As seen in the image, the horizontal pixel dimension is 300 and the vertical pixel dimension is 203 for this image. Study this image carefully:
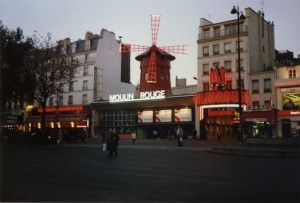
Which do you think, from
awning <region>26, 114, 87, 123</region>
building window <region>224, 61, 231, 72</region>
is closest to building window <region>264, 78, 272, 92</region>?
building window <region>224, 61, 231, 72</region>

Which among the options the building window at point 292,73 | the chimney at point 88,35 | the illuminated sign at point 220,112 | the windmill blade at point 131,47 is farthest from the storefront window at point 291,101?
the chimney at point 88,35

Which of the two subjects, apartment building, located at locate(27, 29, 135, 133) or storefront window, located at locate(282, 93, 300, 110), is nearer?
storefront window, located at locate(282, 93, 300, 110)

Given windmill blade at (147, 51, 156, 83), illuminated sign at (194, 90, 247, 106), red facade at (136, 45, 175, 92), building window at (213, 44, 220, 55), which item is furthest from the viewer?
red facade at (136, 45, 175, 92)

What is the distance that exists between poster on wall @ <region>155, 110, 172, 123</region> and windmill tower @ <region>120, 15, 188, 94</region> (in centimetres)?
241

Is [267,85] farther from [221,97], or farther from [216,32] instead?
[216,32]

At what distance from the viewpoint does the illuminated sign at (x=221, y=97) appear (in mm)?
32156

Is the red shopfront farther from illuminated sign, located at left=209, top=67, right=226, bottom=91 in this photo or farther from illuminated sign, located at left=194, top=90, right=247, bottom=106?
illuminated sign, located at left=209, top=67, right=226, bottom=91

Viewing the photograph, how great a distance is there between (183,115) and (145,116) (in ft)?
16.7

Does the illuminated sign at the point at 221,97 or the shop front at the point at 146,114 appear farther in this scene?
the shop front at the point at 146,114

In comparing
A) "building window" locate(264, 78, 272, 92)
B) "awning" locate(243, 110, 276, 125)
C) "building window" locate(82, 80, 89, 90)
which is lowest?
"awning" locate(243, 110, 276, 125)

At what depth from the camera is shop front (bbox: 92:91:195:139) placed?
1523 inches

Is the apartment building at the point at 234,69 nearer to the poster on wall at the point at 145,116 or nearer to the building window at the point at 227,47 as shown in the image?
the building window at the point at 227,47

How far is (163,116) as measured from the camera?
132 feet

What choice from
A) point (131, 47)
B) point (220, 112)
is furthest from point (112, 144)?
point (131, 47)
